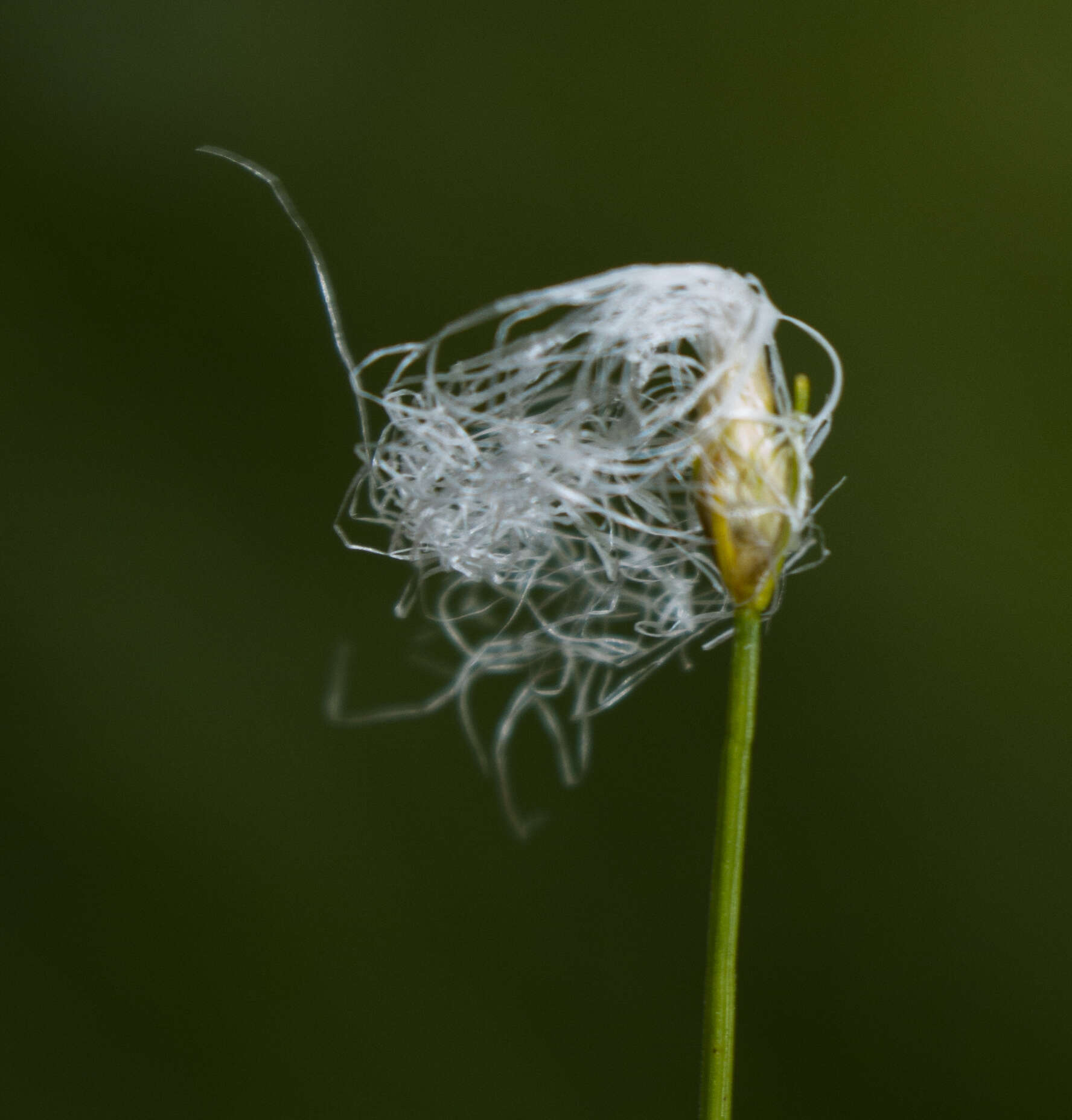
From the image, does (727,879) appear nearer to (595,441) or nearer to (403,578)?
(595,441)

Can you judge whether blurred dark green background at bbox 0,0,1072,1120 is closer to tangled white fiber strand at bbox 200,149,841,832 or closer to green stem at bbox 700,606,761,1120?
tangled white fiber strand at bbox 200,149,841,832

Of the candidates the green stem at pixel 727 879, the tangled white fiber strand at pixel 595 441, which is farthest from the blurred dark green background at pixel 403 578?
the green stem at pixel 727 879

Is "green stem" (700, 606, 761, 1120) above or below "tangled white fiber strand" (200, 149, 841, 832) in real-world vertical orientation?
below

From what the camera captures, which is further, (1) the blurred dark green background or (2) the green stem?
(1) the blurred dark green background

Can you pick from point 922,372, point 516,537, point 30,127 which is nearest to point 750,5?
point 922,372

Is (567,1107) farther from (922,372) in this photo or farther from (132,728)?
(922,372)

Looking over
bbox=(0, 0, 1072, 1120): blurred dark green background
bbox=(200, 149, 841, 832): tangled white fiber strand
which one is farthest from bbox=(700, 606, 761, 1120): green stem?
bbox=(0, 0, 1072, 1120): blurred dark green background
